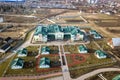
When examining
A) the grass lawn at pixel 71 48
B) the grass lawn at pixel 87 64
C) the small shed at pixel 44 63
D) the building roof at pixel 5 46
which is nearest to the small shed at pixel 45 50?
the small shed at pixel 44 63

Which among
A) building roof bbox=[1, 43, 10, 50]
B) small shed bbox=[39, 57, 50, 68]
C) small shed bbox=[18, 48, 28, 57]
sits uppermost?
building roof bbox=[1, 43, 10, 50]

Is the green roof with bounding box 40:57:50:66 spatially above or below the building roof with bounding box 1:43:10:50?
below

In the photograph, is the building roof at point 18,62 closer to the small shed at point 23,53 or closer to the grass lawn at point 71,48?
the small shed at point 23,53

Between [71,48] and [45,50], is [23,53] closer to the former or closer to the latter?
[45,50]

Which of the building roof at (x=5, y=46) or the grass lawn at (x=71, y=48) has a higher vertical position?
the building roof at (x=5, y=46)

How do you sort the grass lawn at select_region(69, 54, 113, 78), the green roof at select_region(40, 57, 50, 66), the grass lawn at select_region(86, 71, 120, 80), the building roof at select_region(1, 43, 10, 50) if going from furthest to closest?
the building roof at select_region(1, 43, 10, 50), the green roof at select_region(40, 57, 50, 66), the grass lawn at select_region(69, 54, 113, 78), the grass lawn at select_region(86, 71, 120, 80)

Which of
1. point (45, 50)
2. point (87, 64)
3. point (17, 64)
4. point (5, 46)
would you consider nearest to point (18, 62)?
point (17, 64)

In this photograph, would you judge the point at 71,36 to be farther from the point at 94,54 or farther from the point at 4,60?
the point at 4,60

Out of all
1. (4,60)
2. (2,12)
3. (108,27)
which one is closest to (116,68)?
(4,60)

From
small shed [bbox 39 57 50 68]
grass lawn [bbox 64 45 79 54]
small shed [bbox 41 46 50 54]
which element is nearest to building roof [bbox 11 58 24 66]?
small shed [bbox 39 57 50 68]

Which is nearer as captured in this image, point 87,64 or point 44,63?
point 44,63

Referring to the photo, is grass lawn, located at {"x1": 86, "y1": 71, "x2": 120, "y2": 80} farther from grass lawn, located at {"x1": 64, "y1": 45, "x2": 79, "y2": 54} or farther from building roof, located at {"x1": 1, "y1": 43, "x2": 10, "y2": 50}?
building roof, located at {"x1": 1, "y1": 43, "x2": 10, "y2": 50}
